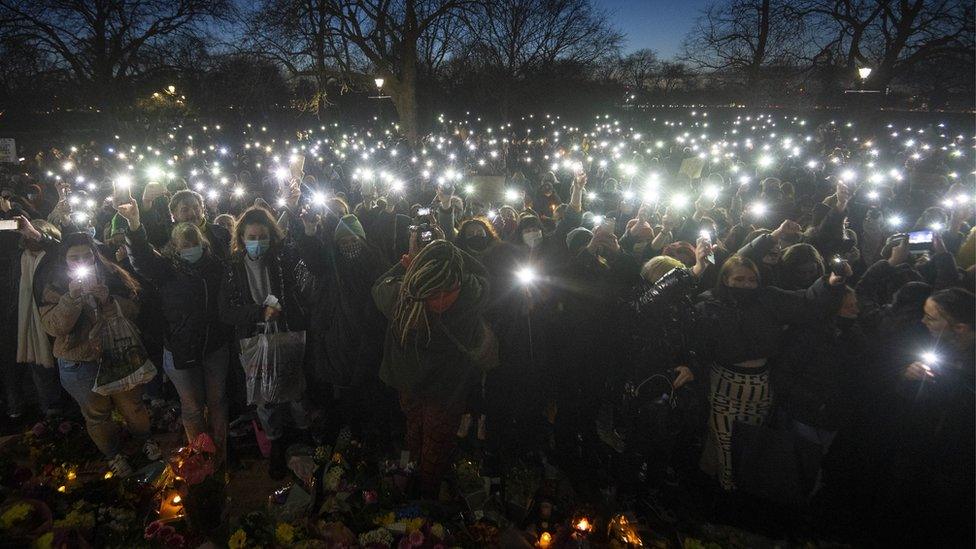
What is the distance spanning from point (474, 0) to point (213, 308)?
16.1 metres

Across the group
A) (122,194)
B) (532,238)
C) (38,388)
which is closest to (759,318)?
(532,238)

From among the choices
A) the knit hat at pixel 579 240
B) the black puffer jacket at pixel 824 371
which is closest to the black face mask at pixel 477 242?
the knit hat at pixel 579 240

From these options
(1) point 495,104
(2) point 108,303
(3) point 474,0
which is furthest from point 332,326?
(1) point 495,104

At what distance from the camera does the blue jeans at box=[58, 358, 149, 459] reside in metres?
3.65

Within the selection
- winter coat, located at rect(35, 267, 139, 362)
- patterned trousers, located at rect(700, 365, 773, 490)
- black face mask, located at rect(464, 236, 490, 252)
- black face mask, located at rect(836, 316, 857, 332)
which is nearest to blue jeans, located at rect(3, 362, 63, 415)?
winter coat, located at rect(35, 267, 139, 362)

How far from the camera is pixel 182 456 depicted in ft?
11.2

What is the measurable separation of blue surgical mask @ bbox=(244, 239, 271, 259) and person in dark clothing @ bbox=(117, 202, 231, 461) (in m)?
0.30

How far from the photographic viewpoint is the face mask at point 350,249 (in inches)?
160

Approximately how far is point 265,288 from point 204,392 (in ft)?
3.51

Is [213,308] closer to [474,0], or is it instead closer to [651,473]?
[651,473]

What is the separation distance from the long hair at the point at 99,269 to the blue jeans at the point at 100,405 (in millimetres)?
651

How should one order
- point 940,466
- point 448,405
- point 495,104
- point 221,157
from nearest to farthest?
point 940,466
point 448,405
point 221,157
point 495,104

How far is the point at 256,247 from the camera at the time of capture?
3703 mm

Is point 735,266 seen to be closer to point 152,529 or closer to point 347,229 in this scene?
point 347,229
